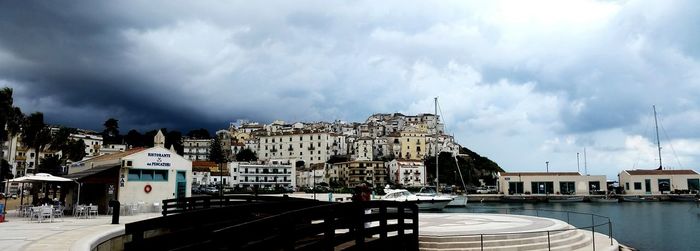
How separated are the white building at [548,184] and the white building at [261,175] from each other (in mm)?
54474

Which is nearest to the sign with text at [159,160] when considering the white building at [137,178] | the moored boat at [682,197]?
the white building at [137,178]

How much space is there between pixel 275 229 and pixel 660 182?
126576mm

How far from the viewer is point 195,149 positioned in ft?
629

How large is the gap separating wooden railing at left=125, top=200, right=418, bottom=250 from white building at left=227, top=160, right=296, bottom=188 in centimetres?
11899

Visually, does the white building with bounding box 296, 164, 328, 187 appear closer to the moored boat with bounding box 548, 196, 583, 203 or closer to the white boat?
the moored boat with bounding box 548, 196, 583, 203

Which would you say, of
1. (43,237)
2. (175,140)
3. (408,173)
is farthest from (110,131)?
(43,237)

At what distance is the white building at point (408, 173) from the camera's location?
Answer: 141 metres

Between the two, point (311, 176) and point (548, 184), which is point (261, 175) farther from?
point (548, 184)

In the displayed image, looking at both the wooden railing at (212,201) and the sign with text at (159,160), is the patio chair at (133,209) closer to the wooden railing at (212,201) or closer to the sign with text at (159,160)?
the sign with text at (159,160)

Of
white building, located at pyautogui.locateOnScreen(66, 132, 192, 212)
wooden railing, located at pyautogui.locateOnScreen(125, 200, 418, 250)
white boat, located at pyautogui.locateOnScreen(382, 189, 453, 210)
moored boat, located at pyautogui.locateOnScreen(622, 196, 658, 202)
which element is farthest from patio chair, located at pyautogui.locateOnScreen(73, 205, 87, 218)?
moored boat, located at pyautogui.locateOnScreen(622, 196, 658, 202)

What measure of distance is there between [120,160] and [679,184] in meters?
121

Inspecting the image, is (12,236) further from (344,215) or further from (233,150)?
(233,150)

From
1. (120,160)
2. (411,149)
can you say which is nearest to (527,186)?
(411,149)

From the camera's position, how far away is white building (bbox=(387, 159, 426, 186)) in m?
141
